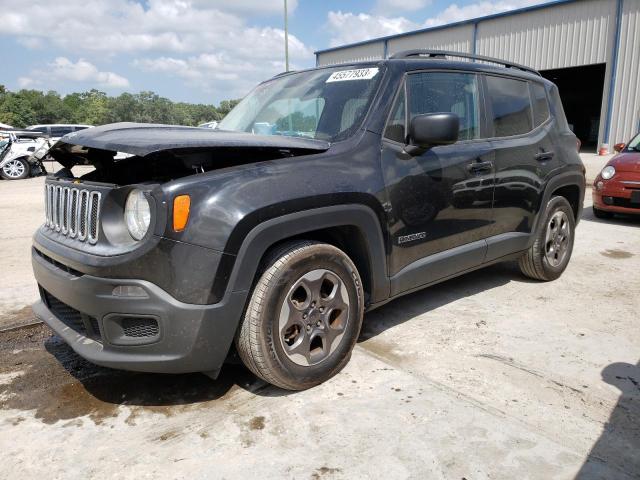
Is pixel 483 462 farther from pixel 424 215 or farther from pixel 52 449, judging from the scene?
pixel 52 449

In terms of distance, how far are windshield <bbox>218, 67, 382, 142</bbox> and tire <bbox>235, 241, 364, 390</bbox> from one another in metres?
0.78

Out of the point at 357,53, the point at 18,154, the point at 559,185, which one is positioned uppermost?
the point at 357,53

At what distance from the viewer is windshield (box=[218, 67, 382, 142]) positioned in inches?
121

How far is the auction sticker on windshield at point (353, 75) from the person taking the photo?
3217 millimetres


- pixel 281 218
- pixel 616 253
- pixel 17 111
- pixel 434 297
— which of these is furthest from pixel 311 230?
pixel 17 111

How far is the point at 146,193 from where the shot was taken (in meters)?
2.28

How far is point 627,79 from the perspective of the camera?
18172mm

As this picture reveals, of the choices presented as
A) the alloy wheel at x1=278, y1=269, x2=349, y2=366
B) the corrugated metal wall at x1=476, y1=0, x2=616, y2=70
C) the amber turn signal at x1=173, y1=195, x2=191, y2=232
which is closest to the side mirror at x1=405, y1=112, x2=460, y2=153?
the alloy wheel at x1=278, y1=269, x2=349, y2=366

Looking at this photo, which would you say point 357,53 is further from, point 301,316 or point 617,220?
point 301,316

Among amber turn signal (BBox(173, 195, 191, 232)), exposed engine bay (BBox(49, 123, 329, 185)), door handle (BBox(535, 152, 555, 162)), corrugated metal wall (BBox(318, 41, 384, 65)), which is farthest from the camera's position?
corrugated metal wall (BBox(318, 41, 384, 65))

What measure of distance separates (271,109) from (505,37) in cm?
2043

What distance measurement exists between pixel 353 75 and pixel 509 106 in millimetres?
1488

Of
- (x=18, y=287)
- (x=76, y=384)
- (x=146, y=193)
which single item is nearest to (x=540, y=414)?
(x=146, y=193)

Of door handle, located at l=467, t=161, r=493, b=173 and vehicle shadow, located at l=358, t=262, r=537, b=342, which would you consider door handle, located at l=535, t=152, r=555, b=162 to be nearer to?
door handle, located at l=467, t=161, r=493, b=173
